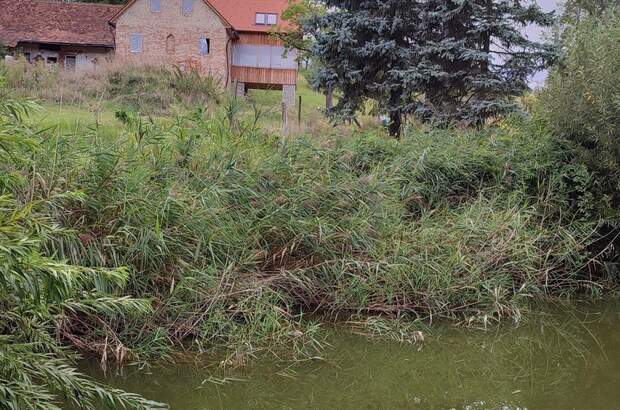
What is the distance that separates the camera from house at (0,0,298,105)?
29.4m

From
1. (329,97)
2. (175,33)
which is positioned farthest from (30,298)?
(175,33)

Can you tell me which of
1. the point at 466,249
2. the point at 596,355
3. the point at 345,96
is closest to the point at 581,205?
the point at 466,249

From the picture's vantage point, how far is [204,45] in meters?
29.5

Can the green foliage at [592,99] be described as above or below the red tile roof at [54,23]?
below

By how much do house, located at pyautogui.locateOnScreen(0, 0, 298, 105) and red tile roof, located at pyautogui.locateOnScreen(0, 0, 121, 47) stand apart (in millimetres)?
51

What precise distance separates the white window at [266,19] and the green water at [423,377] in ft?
87.6

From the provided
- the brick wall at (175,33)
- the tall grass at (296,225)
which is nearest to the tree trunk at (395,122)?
the tall grass at (296,225)

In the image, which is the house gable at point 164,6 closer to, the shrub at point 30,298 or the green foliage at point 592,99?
the green foliage at point 592,99

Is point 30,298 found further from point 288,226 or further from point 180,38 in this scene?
point 180,38

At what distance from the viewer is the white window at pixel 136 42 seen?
29.8m

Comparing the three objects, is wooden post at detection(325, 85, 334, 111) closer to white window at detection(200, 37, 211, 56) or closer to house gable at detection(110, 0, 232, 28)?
house gable at detection(110, 0, 232, 28)

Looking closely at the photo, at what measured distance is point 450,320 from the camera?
20.8ft

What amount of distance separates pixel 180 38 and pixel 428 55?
1987 centimetres

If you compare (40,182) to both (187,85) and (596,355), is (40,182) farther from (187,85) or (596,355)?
(187,85)
